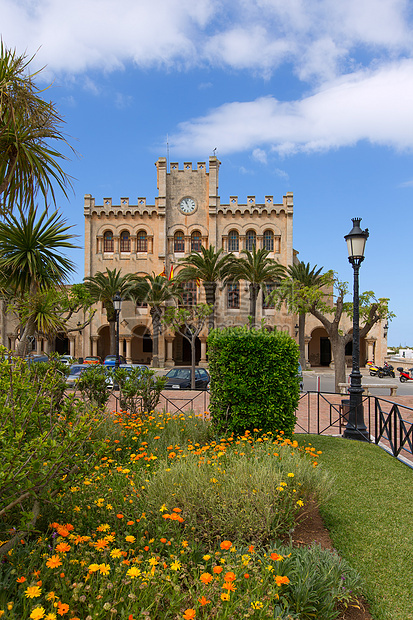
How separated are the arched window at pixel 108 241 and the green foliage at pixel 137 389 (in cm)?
3405

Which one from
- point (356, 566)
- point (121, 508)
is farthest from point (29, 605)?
point (356, 566)

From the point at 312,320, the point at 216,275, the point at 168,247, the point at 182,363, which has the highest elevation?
the point at 168,247

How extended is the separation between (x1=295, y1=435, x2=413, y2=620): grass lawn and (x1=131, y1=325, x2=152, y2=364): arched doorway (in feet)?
116

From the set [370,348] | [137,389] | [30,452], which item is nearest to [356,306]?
[137,389]

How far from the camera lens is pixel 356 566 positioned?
145 inches

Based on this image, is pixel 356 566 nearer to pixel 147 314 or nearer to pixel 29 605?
pixel 29 605

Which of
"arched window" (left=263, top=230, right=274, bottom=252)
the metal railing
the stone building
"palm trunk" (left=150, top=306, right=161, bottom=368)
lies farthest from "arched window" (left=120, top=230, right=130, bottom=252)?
the metal railing

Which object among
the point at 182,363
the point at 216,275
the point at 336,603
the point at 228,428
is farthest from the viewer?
the point at 182,363

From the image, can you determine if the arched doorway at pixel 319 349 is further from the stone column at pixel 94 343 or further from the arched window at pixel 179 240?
the stone column at pixel 94 343

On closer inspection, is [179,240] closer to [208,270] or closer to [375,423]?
[208,270]

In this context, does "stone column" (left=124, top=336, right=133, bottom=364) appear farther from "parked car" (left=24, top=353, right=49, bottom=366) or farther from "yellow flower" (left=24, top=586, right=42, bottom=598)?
"yellow flower" (left=24, top=586, right=42, bottom=598)

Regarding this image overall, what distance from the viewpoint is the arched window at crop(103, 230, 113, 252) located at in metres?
41.1

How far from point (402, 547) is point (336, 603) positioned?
1341 mm

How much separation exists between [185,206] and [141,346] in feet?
49.1
